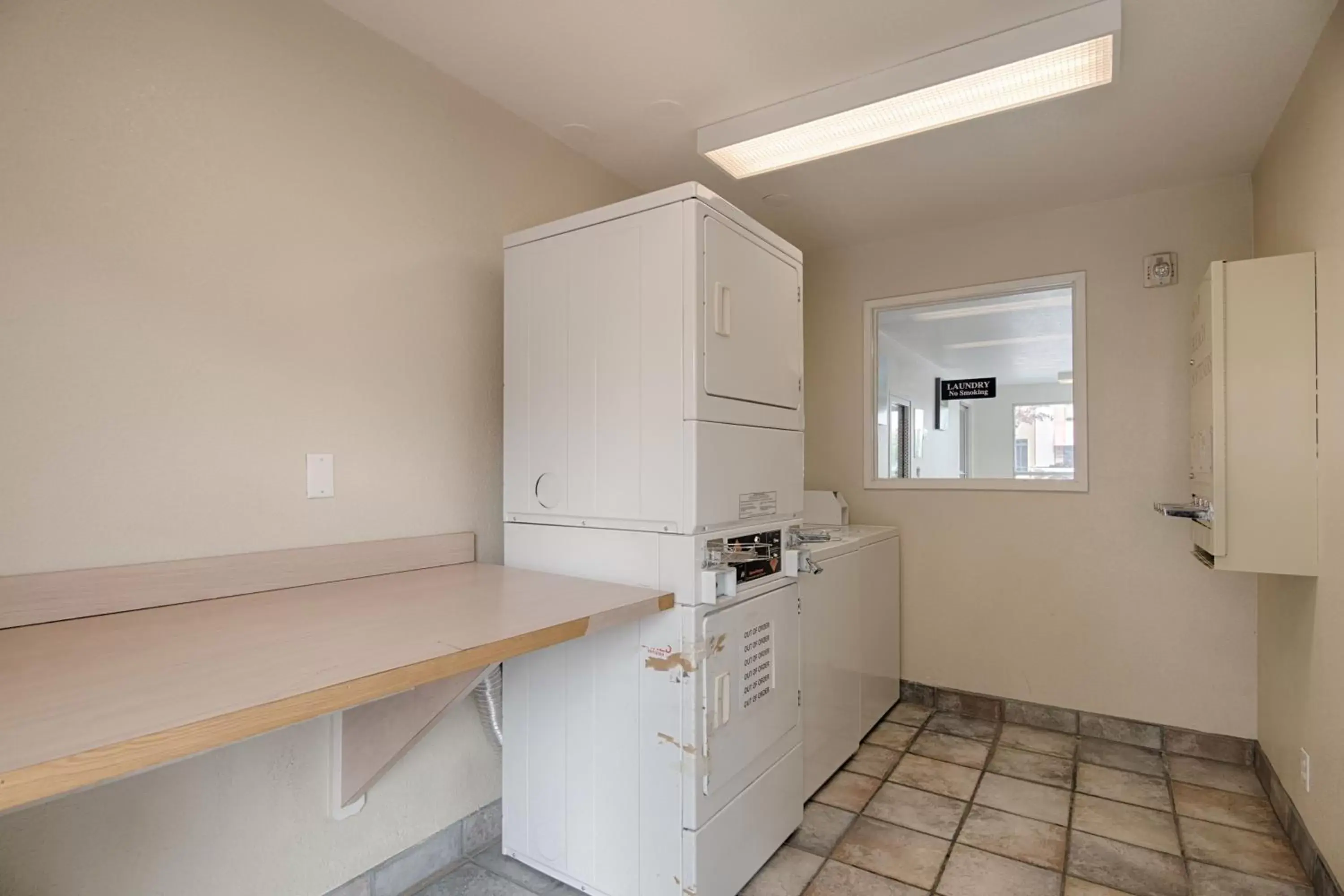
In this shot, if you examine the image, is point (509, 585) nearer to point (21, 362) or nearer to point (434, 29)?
point (21, 362)

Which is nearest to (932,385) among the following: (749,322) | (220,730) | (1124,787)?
(1124,787)

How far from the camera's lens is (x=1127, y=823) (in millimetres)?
2314

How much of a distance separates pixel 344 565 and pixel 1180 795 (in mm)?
2999

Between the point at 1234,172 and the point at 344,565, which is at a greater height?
the point at 1234,172

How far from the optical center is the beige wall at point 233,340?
4.33 feet

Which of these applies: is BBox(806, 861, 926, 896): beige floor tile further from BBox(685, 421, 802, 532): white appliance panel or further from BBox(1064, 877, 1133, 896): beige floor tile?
BBox(685, 421, 802, 532): white appliance panel

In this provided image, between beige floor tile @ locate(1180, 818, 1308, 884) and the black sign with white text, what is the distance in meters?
1.90

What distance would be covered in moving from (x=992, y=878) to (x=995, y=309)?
8.31ft

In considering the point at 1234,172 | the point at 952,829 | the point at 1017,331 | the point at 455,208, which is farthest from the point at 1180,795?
the point at 455,208

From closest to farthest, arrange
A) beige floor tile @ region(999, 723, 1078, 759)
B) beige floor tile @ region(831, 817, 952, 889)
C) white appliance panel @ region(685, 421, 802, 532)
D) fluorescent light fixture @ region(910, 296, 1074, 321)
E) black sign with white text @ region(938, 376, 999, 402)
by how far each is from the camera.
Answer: white appliance panel @ region(685, 421, 802, 532) → beige floor tile @ region(831, 817, 952, 889) → beige floor tile @ region(999, 723, 1078, 759) → fluorescent light fixture @ region(910, 296, 1074, 321) → black sign with white text @ region(938, 376, 999, 402)

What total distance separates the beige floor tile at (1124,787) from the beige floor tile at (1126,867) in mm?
354

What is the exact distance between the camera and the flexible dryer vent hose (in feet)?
6.81

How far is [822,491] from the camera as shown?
144 inches

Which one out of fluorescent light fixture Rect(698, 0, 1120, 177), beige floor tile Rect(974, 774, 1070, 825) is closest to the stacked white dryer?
fluorescent light fixture Rect(698, 0, 1120, 177)
